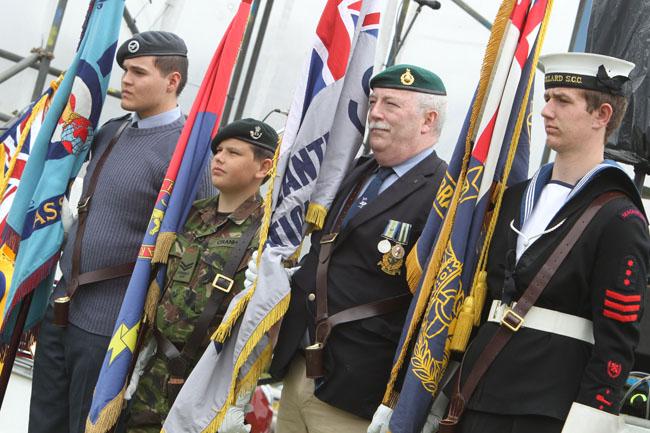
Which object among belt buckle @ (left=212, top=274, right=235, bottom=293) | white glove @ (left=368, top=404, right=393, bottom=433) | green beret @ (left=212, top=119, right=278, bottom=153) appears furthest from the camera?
green beret @ (left=212, top=119, right=278, bottom=153)

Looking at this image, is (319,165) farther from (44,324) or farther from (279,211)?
(44,324)

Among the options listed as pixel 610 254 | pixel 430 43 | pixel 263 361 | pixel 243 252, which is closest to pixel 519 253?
pixel 610 254

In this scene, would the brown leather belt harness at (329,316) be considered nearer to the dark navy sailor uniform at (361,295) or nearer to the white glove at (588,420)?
the dark navy sailor uniform at (361,295)

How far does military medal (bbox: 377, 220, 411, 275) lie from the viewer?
3248 mm

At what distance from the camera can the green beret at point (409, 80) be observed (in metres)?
3.45

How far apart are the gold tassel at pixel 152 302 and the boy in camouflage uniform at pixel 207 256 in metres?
0.05

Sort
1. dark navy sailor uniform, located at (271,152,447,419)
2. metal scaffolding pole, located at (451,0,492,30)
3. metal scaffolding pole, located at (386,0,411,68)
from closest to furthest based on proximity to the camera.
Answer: dark navy sailor uniform, located at (271,152,447,419), metal scaffolding pole, located at (386,0,411,68), metal scaffolding pole, located at (451,0,492,30)

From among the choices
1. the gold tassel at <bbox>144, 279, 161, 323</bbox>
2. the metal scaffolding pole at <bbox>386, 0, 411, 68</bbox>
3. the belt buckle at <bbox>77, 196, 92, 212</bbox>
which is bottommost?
the gold tassel at <bbox>144, 279, 161, 323</bbox>

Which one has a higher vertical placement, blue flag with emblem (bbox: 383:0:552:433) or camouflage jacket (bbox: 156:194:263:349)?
blue flag with emblem (bbox: 383:0:552:433)

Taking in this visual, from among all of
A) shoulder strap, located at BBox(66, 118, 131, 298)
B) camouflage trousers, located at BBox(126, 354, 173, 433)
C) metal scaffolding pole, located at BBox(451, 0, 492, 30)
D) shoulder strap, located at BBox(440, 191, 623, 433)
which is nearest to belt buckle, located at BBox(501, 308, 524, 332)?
shoulder strap, located at BBox(440, 191, 623, 433)

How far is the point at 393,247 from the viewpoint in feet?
10.7

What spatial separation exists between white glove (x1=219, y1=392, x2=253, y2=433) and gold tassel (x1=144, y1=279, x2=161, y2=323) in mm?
673

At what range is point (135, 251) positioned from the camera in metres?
4.15

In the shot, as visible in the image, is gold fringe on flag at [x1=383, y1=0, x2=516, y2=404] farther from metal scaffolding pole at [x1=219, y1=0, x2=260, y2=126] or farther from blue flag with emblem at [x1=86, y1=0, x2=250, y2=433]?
metal scaffolding pole at [x1=219, y1=0, x2=260, y2=126]
